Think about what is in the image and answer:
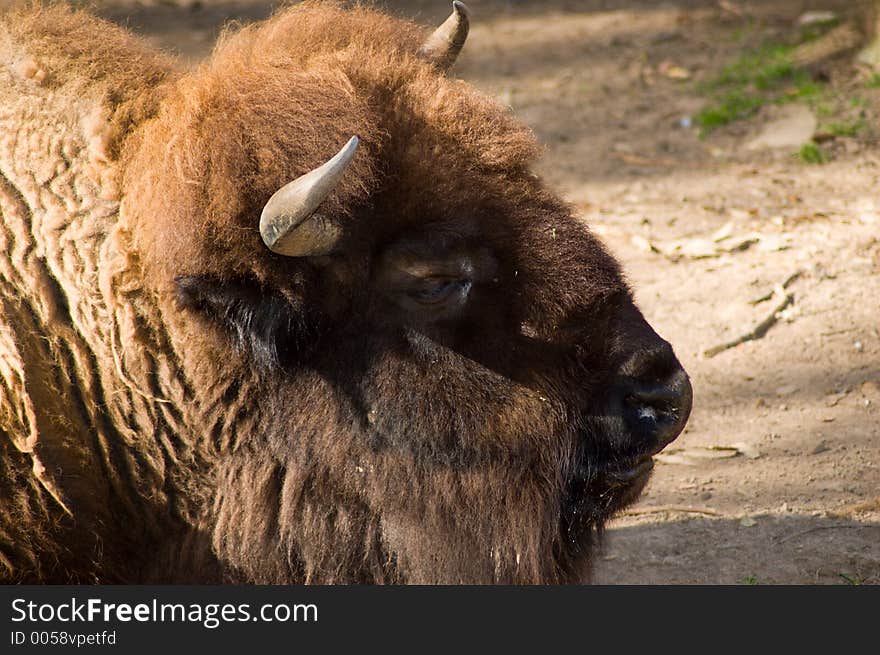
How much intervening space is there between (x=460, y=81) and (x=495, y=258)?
750 mm

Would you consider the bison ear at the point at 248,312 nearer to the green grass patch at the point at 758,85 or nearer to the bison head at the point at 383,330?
the bison head at the point at 383,330

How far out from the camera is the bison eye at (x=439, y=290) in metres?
3.31

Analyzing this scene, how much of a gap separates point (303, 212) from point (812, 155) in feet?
19.1

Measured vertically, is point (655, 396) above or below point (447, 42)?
below

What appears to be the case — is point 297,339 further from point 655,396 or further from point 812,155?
point 812,155

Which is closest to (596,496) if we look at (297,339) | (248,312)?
(297,339)

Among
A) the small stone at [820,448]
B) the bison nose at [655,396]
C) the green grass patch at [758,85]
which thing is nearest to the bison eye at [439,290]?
the bison nose at [655,396]

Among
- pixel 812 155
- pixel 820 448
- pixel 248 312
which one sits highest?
pixel 248 312

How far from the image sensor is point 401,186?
10.9 feet

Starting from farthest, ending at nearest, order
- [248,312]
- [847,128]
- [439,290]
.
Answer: [847,128], [439,290], [248,312]

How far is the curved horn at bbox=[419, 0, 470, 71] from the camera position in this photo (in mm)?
3850

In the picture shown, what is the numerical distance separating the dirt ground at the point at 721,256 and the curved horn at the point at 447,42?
2.23 feet

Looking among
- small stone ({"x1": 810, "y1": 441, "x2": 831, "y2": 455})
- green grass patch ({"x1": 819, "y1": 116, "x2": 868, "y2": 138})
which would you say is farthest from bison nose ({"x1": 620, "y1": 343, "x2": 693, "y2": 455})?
green grass patch ({"x1": 819, "y1": 116, "x2": 868, "y2": 138})

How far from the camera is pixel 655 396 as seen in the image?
136 inches
